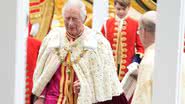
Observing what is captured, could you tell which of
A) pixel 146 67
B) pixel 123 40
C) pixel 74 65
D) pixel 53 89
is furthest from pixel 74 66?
pixel 123 40

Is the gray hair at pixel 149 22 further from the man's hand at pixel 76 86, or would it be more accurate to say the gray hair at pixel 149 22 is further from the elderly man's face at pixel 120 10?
the elderly man's face at pixel 120 10

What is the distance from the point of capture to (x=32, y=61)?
113 inches

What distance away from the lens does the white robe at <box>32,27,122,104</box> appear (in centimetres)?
258

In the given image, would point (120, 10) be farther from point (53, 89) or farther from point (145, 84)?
point (145, 84)

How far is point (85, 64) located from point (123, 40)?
3.42 feet

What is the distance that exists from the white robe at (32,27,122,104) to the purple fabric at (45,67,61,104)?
32mm

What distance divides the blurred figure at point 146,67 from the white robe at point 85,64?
28 cm

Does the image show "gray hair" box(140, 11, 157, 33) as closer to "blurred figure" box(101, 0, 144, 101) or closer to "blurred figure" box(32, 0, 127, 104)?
"blurred figure" box(32, 0, 127, 104)

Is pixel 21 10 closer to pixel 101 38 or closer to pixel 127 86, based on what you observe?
A: pixel 101 38

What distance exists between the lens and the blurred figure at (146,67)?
84.3 inches

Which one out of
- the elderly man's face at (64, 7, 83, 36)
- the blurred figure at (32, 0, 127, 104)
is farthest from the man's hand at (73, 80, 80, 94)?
the elderly man's face at (64, 7, 83, 36)

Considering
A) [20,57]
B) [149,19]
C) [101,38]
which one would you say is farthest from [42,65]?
[20,57]

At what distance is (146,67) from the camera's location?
219 centimetres

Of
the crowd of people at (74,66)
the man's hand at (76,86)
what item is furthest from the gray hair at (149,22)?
Result: the man's hand at (76,86)
